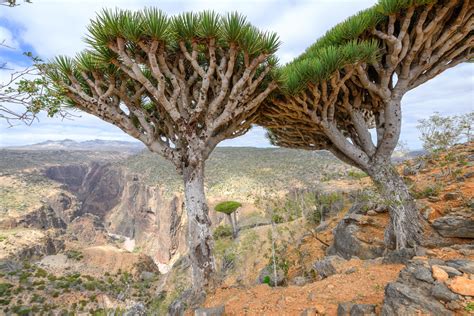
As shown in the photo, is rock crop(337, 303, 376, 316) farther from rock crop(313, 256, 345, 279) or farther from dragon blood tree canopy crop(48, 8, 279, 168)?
dragon blood tree canopy crop(48, 8, 279, 168)

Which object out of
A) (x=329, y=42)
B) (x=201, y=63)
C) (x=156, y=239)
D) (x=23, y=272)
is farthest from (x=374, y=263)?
(x=156, y=239)

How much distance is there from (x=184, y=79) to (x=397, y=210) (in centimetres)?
523

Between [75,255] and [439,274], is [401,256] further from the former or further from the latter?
[75,255]

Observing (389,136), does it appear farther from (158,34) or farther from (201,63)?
(158,34)

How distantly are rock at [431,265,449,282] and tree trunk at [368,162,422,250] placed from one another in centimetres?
203

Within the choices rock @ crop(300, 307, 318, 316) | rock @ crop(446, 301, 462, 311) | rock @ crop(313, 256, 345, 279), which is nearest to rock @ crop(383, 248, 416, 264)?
rock @ crop(313, 256, 345, 279)

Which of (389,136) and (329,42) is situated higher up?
(329,42)

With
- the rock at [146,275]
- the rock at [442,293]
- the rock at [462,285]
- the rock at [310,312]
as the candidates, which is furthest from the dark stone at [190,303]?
the rock at [146,275]

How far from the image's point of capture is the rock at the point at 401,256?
14.8 ft

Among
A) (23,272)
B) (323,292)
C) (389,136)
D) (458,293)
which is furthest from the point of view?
(23,272)

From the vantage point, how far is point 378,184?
5707 millimetres

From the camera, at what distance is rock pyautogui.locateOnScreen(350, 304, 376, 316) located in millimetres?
2987

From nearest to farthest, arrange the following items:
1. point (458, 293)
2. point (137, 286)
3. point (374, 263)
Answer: point (458, 293), point (374, 263), point (137, 286)

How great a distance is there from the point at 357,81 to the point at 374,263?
389 cm
